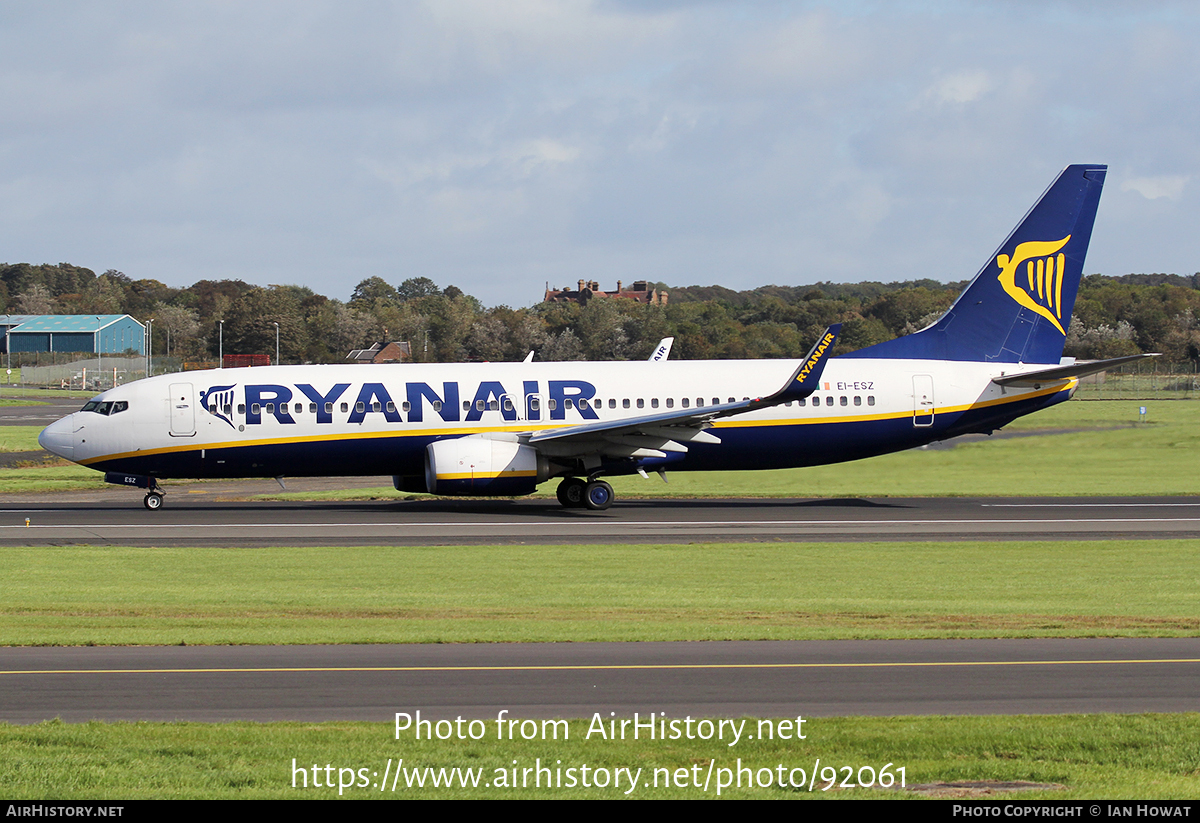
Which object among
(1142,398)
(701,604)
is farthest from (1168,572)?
(1142,398)

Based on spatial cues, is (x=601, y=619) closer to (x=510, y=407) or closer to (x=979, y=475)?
(x=510, y=407)

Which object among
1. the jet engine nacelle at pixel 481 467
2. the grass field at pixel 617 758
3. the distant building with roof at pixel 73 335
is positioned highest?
the distant building with roof at pixel 73 335

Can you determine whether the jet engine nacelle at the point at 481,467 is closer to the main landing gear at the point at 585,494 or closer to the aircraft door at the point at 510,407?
the aircraft door at the point at 510,407

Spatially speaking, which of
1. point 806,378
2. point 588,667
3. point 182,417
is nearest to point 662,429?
point 806,378

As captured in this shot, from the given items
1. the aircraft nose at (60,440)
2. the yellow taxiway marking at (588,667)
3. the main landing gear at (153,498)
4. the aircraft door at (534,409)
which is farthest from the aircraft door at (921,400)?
the aircraft nose at (60,440)

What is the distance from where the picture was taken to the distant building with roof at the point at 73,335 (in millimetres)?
169875

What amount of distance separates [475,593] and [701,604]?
149 inches

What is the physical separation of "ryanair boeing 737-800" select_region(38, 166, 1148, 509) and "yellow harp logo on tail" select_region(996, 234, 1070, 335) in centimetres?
190

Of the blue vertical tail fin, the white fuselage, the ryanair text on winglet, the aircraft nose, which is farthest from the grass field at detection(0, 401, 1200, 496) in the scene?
the ryanair text on winglet

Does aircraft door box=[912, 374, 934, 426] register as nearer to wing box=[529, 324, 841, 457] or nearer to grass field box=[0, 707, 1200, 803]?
wing box=[529, 324, 841, 457]

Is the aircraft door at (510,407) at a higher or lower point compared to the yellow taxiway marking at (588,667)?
higher

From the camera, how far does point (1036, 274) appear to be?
3575 centimetres

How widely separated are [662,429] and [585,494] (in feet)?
10.2

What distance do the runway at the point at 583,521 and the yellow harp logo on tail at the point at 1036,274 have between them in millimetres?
5980
